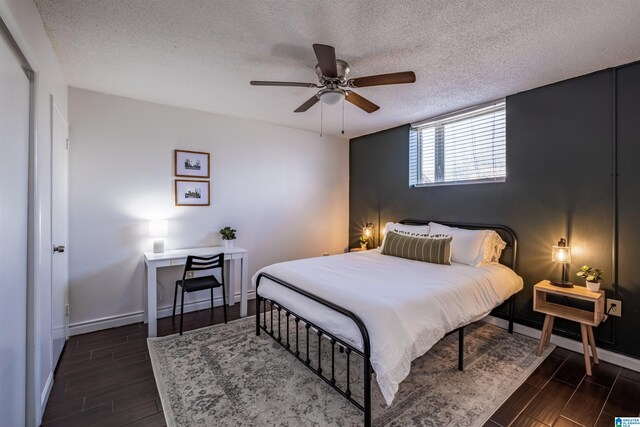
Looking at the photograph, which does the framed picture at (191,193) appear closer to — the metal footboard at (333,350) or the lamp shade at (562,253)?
the metal footboard at (333,350)

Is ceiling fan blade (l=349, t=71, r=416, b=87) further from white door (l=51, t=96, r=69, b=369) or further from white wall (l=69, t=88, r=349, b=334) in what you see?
white door (l=51, t=96, r=69, b=369)

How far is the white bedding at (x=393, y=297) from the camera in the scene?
169 centimetres

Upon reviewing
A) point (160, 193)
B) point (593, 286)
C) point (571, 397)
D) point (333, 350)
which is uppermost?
point (160, 193)

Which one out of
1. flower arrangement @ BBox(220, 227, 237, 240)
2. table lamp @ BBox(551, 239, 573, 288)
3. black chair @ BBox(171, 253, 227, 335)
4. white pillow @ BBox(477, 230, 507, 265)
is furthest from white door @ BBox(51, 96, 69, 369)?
table lamp @ BBox(551, 239, 573, 288)

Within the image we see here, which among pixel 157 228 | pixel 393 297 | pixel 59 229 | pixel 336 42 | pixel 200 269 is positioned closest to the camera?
pixel 393 297

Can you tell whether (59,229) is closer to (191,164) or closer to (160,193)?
(160,193)

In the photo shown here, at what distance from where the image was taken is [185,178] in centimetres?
364

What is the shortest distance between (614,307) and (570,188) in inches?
43.2

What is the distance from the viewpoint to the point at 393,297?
1988mm

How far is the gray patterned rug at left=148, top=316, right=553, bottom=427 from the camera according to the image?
72.2 inches

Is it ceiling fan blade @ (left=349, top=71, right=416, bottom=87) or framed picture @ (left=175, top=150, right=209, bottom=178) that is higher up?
ceiling fan blade @ (left=349, top=71, right=416, bottom=87)

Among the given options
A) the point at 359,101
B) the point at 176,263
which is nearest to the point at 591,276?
the point at 359,101

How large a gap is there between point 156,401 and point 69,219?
7.00 feet

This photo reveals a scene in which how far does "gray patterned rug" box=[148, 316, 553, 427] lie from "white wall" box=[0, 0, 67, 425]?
0.71 m
